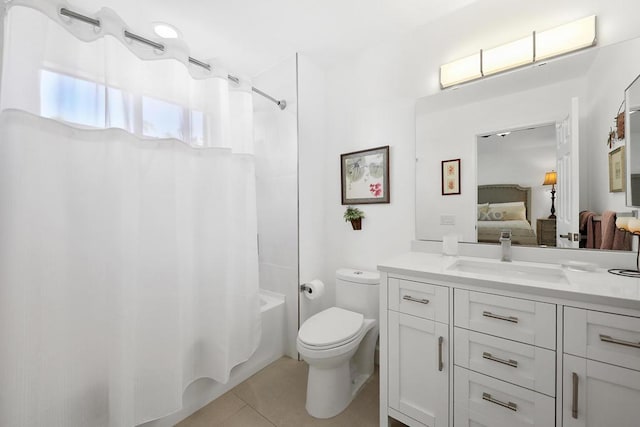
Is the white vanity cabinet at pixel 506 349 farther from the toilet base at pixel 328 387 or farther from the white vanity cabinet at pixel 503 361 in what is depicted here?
the toilet base at pixel 328 387

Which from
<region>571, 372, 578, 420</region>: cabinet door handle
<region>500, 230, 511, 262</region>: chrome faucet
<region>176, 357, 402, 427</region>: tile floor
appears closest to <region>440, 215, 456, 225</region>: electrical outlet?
<region>500, 230, 511, 262</region>: chrome faucet

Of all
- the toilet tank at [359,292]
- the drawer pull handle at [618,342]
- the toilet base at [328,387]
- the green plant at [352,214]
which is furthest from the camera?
the green plant at [352,214]

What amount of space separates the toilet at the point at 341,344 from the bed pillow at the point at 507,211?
813 millimetres

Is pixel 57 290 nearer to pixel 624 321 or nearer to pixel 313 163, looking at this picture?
pixel 313 163

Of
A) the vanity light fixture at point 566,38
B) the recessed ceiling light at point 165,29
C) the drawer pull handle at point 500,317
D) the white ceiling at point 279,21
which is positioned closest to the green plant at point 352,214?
the drawer pull handle at point 500,317

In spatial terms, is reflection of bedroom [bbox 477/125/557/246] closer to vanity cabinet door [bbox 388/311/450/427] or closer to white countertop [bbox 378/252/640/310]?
white countertop [bbox 378/252/640/310]

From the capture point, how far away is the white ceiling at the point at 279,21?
1598mm

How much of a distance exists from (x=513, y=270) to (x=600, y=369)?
504 millimetres

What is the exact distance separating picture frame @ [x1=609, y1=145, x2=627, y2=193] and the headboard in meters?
0.31

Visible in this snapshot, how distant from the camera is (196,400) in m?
1.58

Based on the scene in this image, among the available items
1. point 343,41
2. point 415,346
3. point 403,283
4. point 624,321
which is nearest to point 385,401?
point 415,346

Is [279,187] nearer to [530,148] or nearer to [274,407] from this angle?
[274,407]

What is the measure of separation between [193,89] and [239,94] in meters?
0.31

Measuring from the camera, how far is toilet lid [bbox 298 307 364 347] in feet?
4.87
